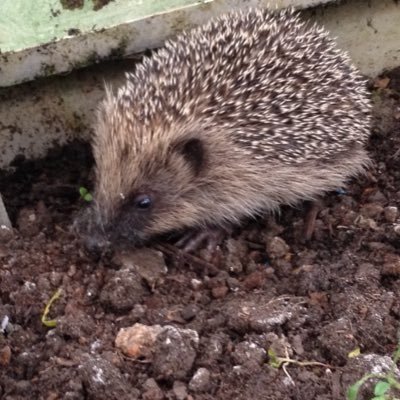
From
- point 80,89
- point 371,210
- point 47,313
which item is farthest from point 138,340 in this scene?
point 80,89

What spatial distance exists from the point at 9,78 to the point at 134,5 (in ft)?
1.89

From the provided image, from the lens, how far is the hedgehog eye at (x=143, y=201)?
294cm

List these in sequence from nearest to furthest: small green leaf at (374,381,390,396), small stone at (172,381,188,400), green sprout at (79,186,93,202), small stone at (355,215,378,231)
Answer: small green leaf at (374,381,390,396) < small stone at (172,381,188,400) < small stone at (355,215,378,231) < green sprout at (79,186,93,202)

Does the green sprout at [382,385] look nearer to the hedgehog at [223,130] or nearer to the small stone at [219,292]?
the small stone at [219,292]

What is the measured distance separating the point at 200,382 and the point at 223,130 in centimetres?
101

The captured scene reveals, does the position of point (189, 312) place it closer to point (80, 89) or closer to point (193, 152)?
point (193, 152)

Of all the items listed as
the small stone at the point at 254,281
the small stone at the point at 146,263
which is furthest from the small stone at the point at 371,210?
the small stone at the point at 146,263

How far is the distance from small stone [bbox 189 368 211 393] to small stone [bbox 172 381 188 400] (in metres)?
0.02

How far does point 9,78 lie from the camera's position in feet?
10.3

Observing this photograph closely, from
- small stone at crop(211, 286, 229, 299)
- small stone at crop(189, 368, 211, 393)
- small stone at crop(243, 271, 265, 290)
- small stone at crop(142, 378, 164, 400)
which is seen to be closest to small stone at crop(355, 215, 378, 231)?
small stone at crop(243, 271, 265, 290)

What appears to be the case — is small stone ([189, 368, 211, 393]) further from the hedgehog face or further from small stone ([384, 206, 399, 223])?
small stone ([384, 206, 399, 223])

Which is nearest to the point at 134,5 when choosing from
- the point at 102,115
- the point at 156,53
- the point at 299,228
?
the point at 156,53

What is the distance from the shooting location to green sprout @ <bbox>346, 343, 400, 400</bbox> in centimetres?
203

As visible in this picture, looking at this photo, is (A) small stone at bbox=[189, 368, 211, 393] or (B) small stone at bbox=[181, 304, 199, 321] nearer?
(A) small stone at bbox=[189, 368, 211, 393]
